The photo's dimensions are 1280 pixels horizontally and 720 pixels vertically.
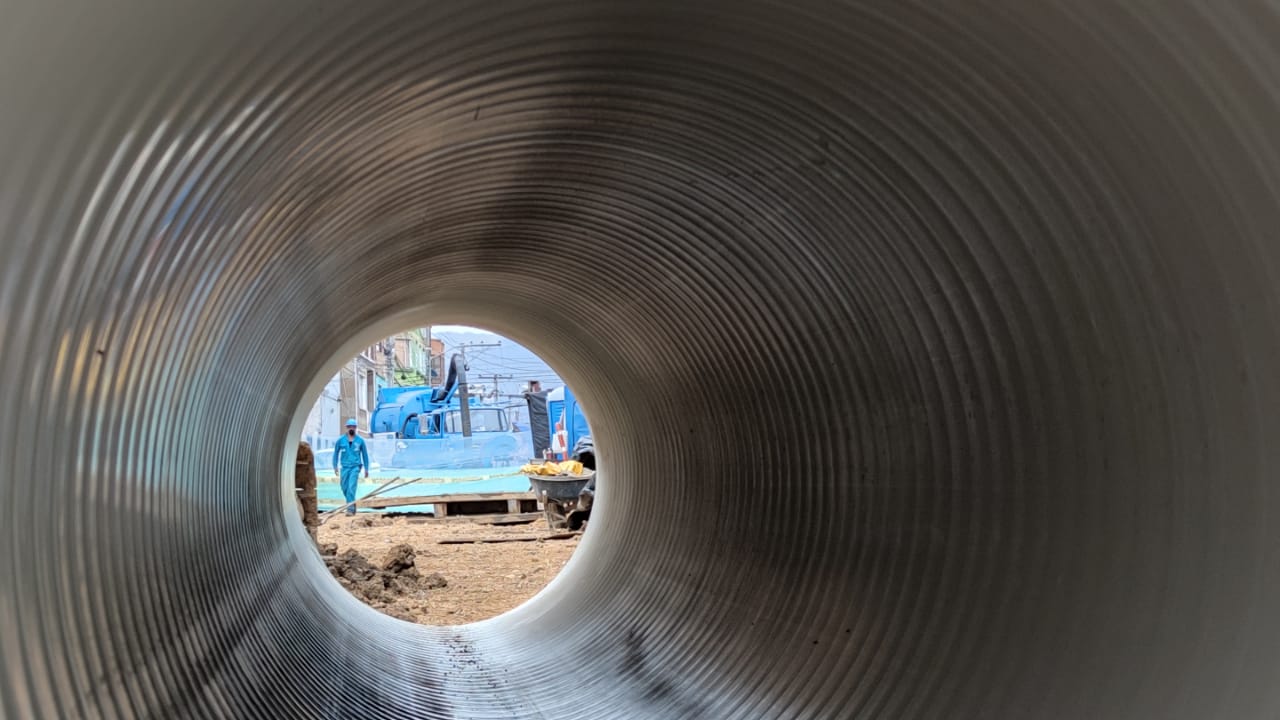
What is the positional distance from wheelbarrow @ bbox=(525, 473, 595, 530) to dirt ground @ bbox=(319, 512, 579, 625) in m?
0.25

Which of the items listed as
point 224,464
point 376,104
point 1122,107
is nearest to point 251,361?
point 224,464

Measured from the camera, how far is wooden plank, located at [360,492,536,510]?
15766 millimetres

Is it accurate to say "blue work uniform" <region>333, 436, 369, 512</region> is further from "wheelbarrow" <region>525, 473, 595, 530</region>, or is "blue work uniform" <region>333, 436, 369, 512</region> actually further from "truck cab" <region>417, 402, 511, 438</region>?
"truck cab" <region>417, 402, 511, 438</region>

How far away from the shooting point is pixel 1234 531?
2.29 metres

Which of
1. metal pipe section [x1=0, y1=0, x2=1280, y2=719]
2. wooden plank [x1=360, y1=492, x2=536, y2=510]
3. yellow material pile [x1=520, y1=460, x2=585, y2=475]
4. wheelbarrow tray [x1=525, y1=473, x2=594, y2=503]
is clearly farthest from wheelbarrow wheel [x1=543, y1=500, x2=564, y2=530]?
metal pipe section [x1=0, y1=0, x2=1280, y2=719]

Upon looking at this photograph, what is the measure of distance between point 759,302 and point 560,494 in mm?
9790

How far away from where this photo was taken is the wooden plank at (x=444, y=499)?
1577 centimetres

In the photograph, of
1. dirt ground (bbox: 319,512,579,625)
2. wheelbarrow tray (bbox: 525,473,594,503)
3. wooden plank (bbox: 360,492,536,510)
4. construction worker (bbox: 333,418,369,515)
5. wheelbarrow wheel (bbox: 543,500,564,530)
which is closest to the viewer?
dirt ground (bbox: 319,512,579,625)

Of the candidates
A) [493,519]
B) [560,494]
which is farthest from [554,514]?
[493,519]

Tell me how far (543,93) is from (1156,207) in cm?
171

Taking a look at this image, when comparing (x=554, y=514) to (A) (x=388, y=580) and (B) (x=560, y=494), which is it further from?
(A) (x=388, y=580)

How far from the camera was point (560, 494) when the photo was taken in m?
13.8

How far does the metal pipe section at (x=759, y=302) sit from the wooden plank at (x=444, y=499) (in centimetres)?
1073

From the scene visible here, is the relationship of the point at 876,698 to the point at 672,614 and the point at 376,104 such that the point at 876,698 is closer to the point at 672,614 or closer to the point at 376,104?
the point at 672,614
